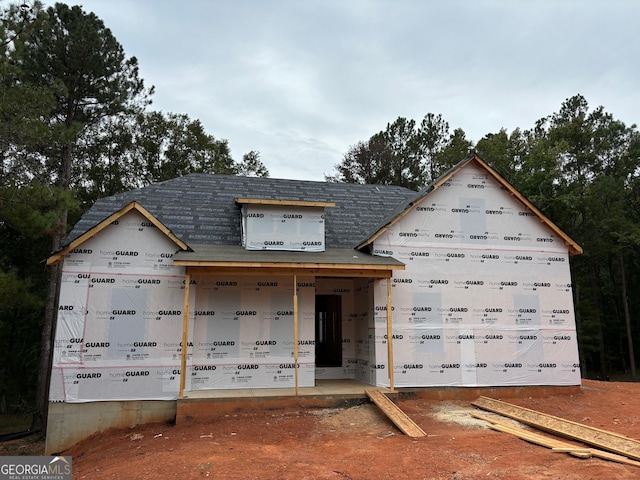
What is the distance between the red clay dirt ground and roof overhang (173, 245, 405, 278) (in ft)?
9.94

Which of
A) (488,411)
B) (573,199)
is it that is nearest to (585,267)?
(573,199)

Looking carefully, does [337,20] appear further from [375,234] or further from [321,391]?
[321,391]

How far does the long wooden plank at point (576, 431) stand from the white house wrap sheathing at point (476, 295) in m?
1.80

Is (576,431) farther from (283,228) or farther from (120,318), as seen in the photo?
(120,318)

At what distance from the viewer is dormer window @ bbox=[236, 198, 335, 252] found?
36.9 feet

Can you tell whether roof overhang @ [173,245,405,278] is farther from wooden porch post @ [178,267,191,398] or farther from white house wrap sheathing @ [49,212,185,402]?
white house wrap sheathing @ [49,212,185,402]

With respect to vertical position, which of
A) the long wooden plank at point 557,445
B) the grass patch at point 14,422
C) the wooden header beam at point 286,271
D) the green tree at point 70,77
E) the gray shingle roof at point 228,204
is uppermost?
the green tree at point 70,77

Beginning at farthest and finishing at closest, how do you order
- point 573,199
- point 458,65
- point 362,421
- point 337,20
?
point 573,199 < point 458,65 < point 337,20 < point 362,421

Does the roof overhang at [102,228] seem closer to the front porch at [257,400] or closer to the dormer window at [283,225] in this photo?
the dormer window at [283,225]

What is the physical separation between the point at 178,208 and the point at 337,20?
7272mm

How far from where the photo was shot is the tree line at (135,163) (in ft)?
38.9

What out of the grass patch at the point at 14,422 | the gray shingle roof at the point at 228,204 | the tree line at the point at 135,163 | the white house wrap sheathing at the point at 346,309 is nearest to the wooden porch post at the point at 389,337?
the white house wrap sheathing at the point at 346,309

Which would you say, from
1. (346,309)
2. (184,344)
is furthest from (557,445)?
(184,344)

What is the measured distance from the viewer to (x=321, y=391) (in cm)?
999
